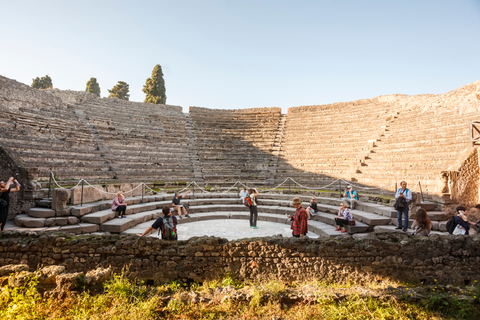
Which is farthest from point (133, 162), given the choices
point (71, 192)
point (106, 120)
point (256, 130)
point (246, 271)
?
point (246, 271)

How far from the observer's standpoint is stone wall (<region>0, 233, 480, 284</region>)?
4777mm

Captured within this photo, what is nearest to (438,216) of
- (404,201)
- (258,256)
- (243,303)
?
(404,201)

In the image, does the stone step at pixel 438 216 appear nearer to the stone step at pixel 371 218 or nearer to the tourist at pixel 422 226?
the stone step at pixel 371 218

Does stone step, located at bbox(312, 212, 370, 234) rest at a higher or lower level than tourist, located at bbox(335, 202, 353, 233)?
lower

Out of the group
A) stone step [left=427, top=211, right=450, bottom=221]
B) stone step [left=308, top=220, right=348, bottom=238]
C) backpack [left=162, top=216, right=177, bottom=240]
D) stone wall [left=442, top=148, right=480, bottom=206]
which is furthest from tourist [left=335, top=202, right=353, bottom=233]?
backpack [left=162, top=216, right=177, bottom=240]

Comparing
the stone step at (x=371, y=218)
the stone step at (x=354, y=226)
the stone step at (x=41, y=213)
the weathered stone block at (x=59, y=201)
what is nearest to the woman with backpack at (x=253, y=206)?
the stone step at (x=354, y=226)

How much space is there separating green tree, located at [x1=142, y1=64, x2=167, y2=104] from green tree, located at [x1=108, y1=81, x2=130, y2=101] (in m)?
7.07

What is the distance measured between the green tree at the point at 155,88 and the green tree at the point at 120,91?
23.2ft

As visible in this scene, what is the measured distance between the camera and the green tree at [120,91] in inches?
1558

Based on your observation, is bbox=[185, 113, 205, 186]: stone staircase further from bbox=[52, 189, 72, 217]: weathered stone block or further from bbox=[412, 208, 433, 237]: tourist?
bbox=[412, 208, 433, 237]: tourist

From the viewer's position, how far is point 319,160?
1552 cm

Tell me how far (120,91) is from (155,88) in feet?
30.9

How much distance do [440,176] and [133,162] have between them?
14465 millimetres

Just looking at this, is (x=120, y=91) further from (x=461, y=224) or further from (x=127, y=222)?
(x=461, y=224)
